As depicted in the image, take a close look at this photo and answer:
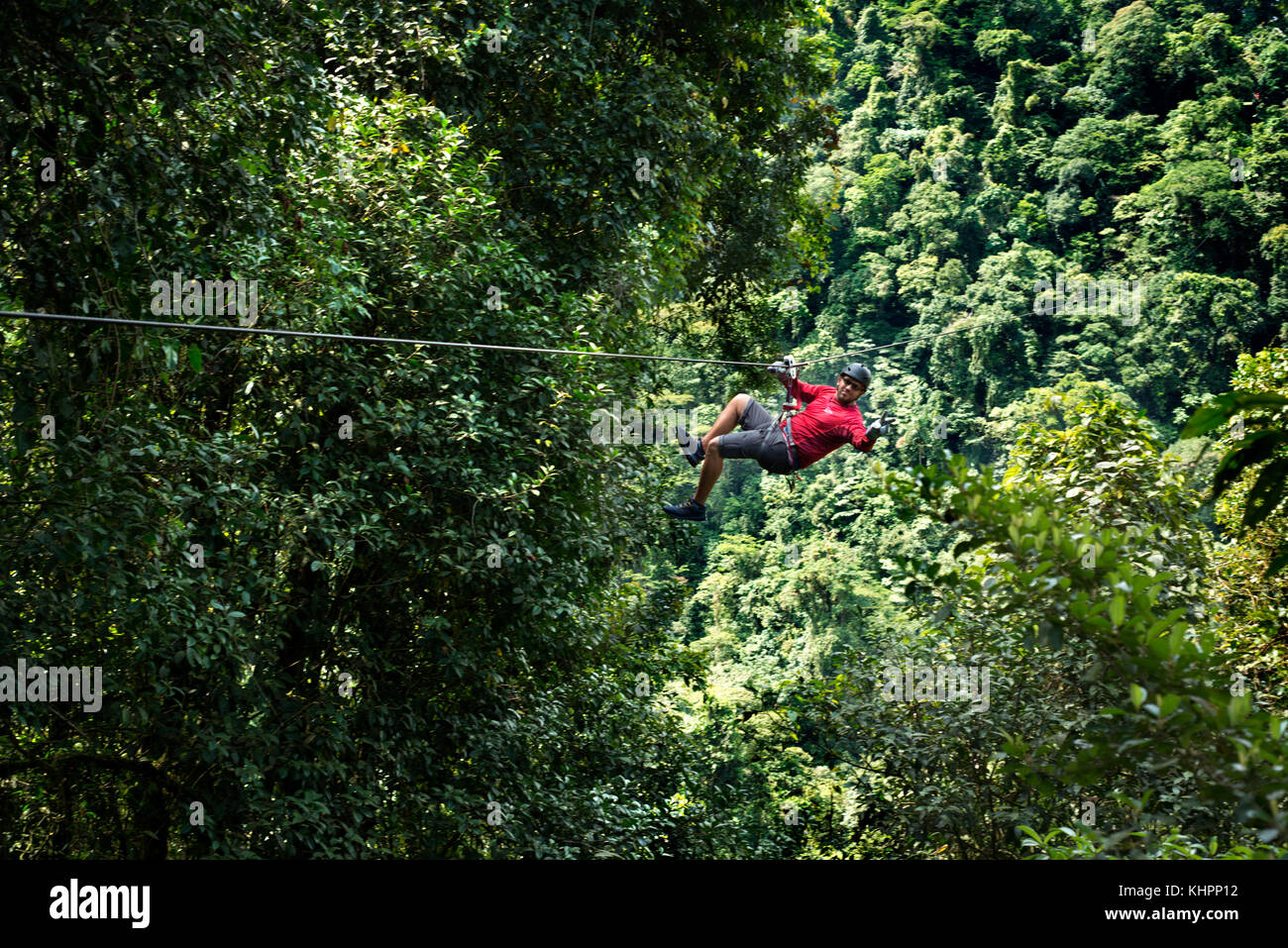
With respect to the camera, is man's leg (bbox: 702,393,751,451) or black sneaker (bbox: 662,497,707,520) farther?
black sneaker (bbox: 662,497,707,520)

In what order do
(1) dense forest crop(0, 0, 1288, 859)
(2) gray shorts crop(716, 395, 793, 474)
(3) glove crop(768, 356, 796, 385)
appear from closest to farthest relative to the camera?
(1) dense forest crop(0, 0, 1288, 859)
(3) glove crop(768, 356, 796, 385)
(2) gray shorts crop(716, 395, 793, 474)

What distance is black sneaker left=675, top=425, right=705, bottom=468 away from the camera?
6645 millimetres

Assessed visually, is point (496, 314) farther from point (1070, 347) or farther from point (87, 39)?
point (1070, 347)

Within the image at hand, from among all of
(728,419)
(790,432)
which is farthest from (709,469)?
(790,432)

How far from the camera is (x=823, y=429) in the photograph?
6641mm

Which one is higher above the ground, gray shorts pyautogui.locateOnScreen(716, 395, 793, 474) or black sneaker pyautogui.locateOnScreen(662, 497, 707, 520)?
gray shorts pyautogui.locateOnScreen(716, 395, 793, 474)

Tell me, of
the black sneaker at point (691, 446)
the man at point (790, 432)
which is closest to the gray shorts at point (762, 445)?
the man at point (790, 432)

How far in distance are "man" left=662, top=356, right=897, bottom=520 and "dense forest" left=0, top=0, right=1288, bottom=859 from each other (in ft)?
2.60

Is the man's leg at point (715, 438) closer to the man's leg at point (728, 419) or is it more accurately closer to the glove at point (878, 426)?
the man's leg at point (728, 419)

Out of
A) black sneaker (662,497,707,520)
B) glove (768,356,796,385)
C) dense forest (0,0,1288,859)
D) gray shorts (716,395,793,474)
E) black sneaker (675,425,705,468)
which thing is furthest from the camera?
black sneaker (662,497,707,520)

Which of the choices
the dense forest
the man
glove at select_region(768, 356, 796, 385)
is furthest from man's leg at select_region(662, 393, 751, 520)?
the dense forest

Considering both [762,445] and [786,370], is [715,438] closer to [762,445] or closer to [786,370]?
[762,445]

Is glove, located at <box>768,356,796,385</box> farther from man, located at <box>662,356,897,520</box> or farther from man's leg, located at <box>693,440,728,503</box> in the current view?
man's leg, located at <box>693,440,728,503</box>

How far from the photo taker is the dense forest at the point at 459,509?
398 centimetres
